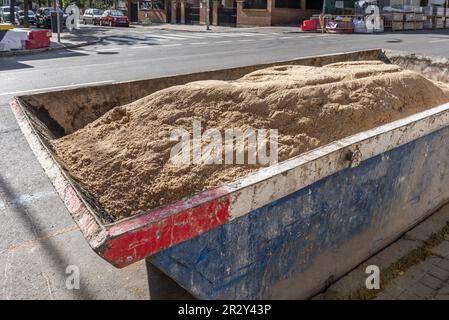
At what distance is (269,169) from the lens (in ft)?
8.34

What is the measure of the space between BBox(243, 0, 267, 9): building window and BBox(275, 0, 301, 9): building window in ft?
3.44

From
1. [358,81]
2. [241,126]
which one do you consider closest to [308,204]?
[241,126]

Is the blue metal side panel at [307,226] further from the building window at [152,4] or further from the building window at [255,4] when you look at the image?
the building window at [152,4]

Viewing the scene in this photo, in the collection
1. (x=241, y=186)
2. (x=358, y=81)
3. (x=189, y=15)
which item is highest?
(x=189, y=15)

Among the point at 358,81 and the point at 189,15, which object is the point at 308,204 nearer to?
the point at 358,81

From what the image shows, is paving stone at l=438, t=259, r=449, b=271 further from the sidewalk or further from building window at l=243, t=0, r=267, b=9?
building window at l=243, t=0, r=267, b=9

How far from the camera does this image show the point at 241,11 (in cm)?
3694

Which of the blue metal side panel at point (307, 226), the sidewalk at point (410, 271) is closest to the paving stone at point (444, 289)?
the sidewalk at point (410, 271)

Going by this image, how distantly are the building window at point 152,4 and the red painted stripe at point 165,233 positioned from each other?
152ft

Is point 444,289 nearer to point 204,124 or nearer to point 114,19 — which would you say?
point 204,124

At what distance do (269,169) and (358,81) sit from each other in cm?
223

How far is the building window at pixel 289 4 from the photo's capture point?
117 ft

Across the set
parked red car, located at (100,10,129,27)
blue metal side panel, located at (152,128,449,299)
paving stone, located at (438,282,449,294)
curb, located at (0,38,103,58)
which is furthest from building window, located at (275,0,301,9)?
paving stone, located at (438,282,449,294)
